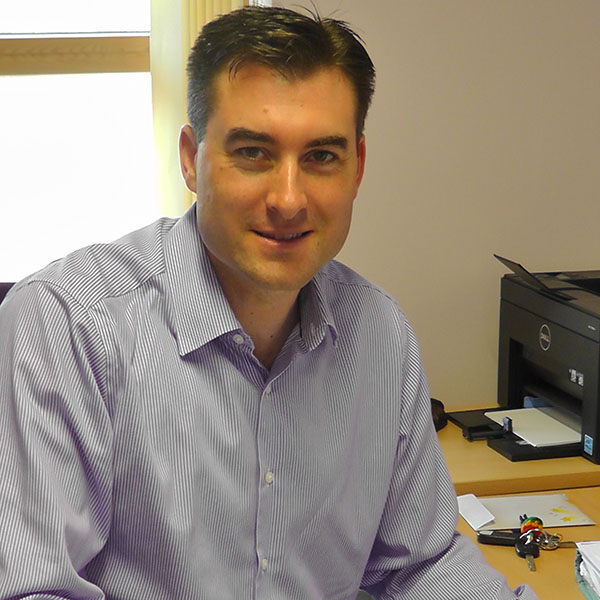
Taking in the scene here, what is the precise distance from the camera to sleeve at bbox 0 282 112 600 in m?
1.00

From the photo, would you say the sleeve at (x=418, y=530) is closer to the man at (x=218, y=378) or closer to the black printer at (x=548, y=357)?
the man at (x=218, y=378)

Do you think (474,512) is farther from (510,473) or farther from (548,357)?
(548,357)

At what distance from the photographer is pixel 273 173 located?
1.13 m

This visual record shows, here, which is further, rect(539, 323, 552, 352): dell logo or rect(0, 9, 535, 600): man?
rect(539, 323, 552, 352): dell logo

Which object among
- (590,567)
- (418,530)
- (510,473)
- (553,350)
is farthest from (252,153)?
(553,350)

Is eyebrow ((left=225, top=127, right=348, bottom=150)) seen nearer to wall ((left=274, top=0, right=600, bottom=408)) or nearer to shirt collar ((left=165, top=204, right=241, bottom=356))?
shirt collar ((left=165, top=204, right=241, bottom=356))

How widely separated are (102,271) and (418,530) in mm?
591

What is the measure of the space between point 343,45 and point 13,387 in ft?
1.95

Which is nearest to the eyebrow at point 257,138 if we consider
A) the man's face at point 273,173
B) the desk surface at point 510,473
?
the man's face at point 273,173

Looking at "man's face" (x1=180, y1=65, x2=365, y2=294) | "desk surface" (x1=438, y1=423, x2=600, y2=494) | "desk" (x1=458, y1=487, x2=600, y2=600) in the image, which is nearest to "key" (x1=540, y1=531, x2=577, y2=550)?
"desk" (x1=458, y1=487, x2=600, y2=600)

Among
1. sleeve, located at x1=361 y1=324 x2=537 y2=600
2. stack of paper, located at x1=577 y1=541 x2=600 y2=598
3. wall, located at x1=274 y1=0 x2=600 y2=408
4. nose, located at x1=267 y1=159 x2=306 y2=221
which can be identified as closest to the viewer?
nose, located at x1=267 y1=159 x2=306 y2=221

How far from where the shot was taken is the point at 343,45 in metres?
1.20

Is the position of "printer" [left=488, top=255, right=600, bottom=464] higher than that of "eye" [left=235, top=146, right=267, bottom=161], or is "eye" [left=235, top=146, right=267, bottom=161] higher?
"eye" [left=235, top=146, right=267, bottom=161]

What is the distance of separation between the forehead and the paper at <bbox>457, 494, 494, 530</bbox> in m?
0.89
